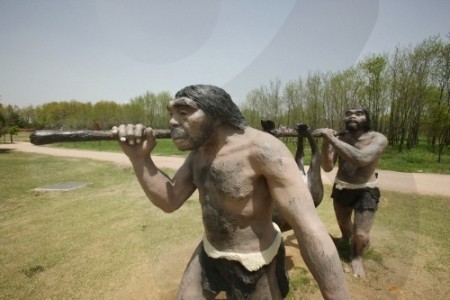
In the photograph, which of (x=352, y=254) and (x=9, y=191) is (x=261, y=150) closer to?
(x=352, y=254)

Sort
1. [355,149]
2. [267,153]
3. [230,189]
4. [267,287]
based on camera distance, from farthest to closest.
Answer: [355,149] < [267,287] < [230,189] < [267,153]

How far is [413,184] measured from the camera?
9.74 meters

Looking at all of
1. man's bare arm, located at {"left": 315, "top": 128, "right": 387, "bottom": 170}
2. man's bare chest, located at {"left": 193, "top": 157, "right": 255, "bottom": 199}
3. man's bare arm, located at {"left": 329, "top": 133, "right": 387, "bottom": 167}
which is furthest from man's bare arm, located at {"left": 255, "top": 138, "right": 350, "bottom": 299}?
man's bare arm, located at {"left": 329, "top": 133, "right": 387, "bottom": 167}

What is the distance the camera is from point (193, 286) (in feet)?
6.90

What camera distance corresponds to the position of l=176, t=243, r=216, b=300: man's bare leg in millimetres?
2074

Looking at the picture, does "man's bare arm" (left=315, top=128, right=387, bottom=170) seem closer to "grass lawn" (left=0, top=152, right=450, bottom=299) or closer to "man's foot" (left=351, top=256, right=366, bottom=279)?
"man's foot" (left=351, top=256, right=366, bottom=279)

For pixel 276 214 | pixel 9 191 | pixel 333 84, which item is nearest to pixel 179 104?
pixel 276 214

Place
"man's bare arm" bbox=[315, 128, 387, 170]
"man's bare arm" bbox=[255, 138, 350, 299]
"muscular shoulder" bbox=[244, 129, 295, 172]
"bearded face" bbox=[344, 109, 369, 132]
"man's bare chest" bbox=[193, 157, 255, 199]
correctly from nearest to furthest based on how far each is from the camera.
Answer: "man's bare arm" bbox=[255, 138, 350, 299] → "muscular shoulder" bbox=[244, 129, 295, 172] → "man's bare chest" bbox=[193, 157, 255, 199] → "man's bare arm" bbox=[315, 128, 387, 170] → "bearded face" bbox=[344, 109, 369, 132]

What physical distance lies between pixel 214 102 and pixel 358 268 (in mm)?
3665

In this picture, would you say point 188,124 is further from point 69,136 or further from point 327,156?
point 327,156

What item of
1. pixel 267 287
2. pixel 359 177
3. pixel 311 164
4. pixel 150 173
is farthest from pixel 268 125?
pixel 359 177

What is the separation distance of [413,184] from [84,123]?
5389cm

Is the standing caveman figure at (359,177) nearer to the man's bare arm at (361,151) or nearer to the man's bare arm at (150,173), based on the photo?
the man's bare arm at (361,151)

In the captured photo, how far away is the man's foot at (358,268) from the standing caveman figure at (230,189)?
258cm
